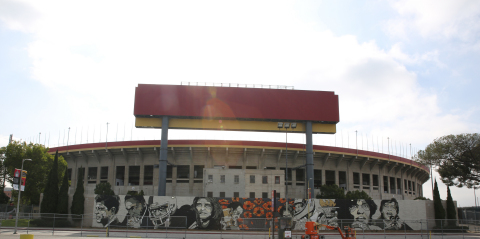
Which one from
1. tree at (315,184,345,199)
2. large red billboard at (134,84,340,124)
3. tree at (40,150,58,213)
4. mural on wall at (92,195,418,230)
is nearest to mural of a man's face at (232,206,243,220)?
mural on wall at (92,195,418,230)

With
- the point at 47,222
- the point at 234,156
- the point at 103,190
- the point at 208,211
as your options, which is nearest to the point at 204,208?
the point at 208,211

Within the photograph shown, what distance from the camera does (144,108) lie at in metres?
46.1

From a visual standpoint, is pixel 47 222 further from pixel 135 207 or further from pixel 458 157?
pixel 458 157

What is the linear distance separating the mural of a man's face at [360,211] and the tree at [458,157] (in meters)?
19.3

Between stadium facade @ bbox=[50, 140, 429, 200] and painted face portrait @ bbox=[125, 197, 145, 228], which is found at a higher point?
stadium facade @ bbox=[50, 140, 429, 200]

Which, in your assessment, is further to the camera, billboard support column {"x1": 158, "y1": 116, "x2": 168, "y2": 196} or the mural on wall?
billboard support column {"x1": 158, "y1": 116, "x2": 168, "y2": 196}

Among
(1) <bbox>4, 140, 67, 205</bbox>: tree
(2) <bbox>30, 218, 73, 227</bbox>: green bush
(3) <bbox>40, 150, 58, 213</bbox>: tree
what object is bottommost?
(2) <bbox>30, 218, 73, 227</bbox>: green bush

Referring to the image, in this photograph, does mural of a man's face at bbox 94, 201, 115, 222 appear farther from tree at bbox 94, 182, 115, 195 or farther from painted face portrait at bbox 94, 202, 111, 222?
tree at bbox 94, 182, 115, 195

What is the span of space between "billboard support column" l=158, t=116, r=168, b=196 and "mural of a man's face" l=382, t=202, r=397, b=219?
85.3 feet

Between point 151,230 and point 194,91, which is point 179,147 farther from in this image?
point 151,230

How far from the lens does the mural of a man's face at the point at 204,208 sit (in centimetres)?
4075

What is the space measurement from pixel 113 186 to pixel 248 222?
100 ft

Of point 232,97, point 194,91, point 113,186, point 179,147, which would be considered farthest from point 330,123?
point 113,186

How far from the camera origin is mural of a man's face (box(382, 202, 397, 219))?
43.4 metres
